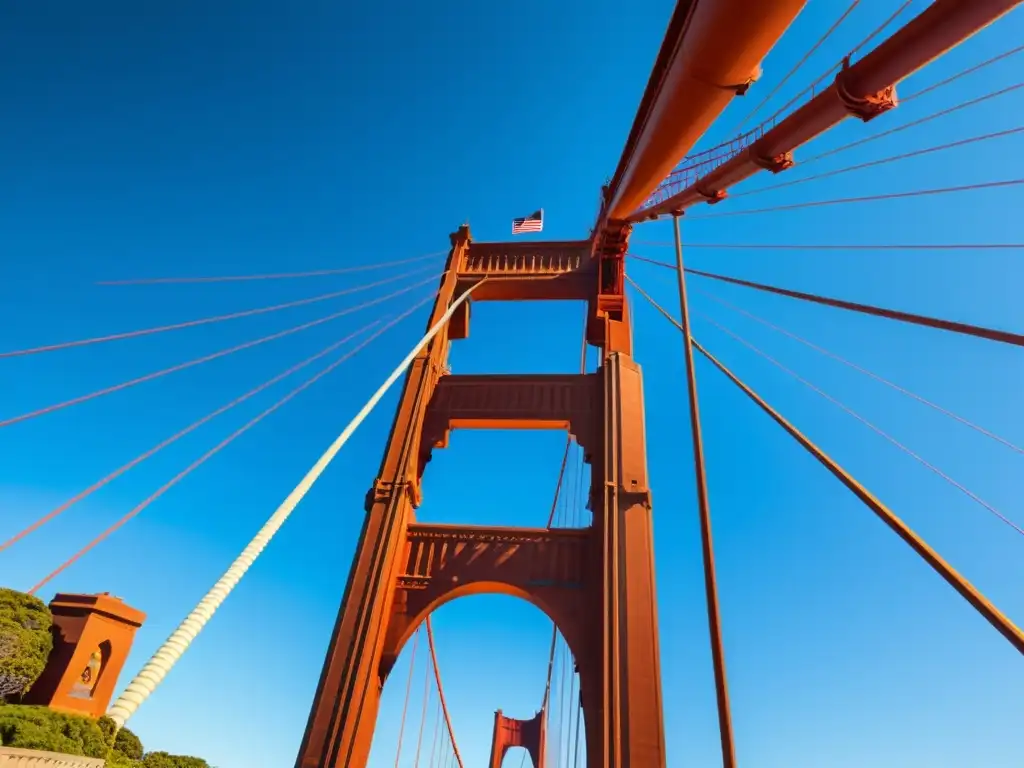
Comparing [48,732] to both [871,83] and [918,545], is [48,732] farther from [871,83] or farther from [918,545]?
[871,83]

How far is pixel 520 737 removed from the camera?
34562 millimetres

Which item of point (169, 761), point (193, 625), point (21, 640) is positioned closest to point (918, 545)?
point (193, 625)

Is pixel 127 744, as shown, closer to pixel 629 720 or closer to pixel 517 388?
pixel 629 720

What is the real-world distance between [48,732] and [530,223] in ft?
49.5

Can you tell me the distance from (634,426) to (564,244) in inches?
266

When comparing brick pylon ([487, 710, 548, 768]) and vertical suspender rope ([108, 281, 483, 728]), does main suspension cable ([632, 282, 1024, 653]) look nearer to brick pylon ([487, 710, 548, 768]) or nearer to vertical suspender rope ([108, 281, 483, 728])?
vertical suspender rope ([108, 281, 483, 728])

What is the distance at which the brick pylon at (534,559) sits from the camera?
8531 millimetres

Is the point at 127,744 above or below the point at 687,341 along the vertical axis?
below

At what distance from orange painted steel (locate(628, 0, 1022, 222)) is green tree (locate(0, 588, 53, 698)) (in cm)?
1371

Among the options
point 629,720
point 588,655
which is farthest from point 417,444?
point 629,720

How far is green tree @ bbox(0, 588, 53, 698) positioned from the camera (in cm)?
898

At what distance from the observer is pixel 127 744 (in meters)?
10.5

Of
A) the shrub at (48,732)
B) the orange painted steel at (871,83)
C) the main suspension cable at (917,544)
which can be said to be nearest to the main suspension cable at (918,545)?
the main suspension cable at (917,544)

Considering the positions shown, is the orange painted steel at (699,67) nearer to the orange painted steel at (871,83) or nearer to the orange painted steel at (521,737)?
the orange painted steel at (871,83)
